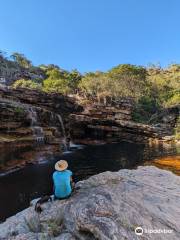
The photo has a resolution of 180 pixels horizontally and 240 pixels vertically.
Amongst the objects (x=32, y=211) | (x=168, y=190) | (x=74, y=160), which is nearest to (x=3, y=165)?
(x=74, y=160)

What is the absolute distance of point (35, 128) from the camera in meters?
29.6

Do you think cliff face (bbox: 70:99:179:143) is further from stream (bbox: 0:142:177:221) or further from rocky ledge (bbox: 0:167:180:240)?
rocky ledge (bbox: 0:167:180:240)

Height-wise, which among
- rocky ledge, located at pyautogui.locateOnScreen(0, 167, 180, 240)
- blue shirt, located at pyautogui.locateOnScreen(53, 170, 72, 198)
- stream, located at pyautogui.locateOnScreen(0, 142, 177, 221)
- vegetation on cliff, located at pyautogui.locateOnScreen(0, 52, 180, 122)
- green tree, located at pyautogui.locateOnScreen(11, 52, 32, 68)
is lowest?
stream, located at pyautogui.locateOnScreen(0, 142, 177, 221)

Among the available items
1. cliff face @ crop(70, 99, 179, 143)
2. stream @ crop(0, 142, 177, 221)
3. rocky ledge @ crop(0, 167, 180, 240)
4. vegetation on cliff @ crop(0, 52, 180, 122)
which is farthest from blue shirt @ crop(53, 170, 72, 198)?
vegetation on cliff @ crop(0, 52, 180, 122)

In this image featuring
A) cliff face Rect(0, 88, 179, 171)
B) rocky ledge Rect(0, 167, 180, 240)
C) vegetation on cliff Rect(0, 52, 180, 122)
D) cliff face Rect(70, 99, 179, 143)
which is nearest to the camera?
rocky ledge Rect(0, 167, 180, 240)

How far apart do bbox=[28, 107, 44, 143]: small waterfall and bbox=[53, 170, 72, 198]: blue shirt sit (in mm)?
20359

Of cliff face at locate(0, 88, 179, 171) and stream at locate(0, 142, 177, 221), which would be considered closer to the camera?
stream at locate(0, 142, 177, 221)

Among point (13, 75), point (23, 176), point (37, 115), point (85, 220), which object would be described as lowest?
point (23, 176)

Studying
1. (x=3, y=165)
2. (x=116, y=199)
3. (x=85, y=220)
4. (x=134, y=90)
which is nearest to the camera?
(x=85, y=220)

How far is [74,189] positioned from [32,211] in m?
1.46

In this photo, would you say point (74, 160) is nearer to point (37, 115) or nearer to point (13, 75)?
point (37, 115)

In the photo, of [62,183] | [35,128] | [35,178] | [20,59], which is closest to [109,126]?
[35,128]

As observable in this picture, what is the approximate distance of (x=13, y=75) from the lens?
78.2 metres

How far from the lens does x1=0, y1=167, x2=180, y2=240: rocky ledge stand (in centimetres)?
557
